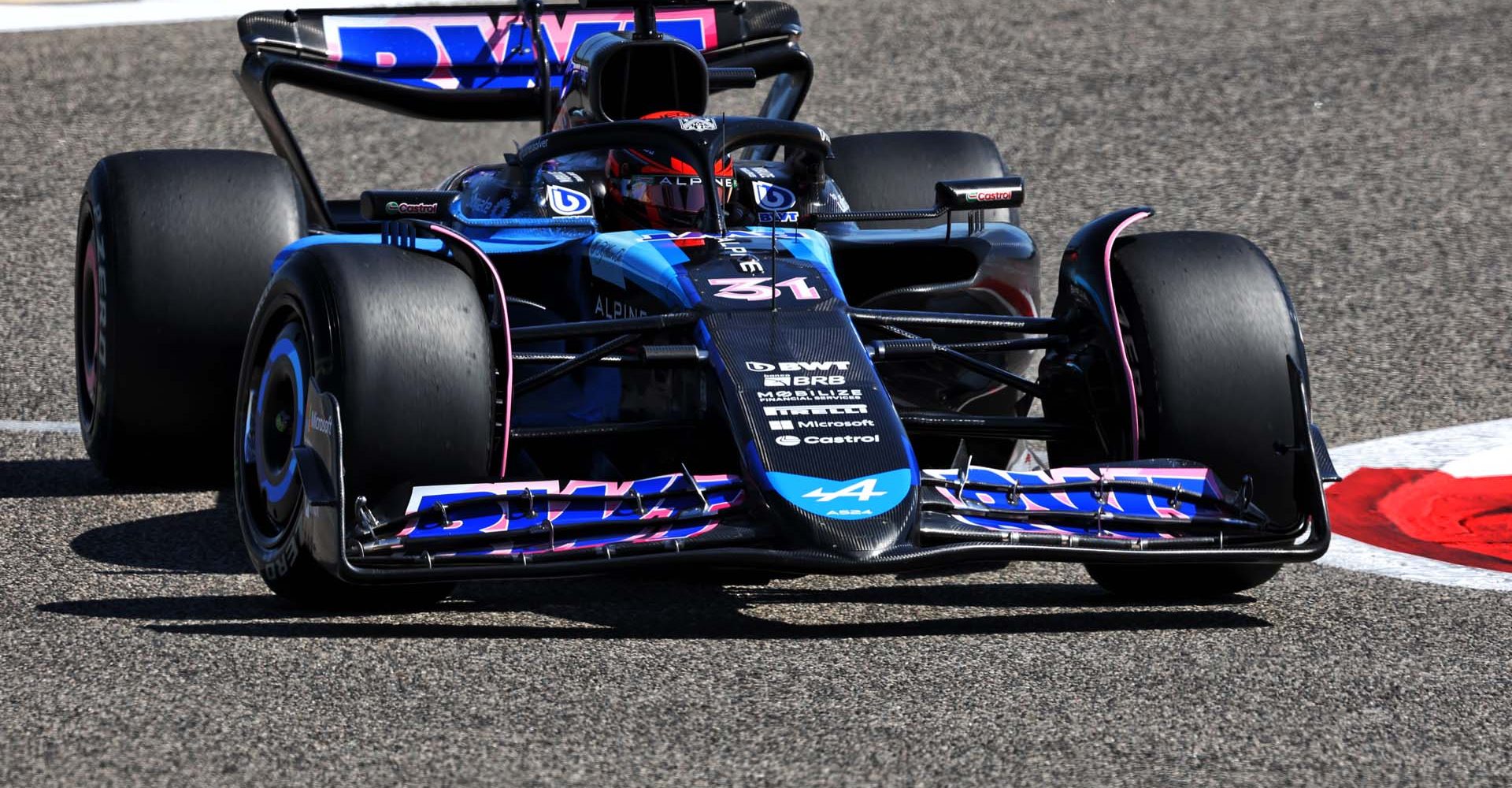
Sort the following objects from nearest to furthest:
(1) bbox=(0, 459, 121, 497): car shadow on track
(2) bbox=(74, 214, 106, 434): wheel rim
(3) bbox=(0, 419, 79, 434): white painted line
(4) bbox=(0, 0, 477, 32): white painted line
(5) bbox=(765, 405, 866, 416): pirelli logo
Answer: (5) bbox=(765, 405, 866, 416): pirelli logo → (1) bbox=(0, 459, 121, 497): car shadow on track → (2) bbox=(74, 214, 106, 434): wheel rim → (3) bbox=(0, 419, 79, 434): white painted line → (4) bbox=(0, 0, 477, 32): white painted line

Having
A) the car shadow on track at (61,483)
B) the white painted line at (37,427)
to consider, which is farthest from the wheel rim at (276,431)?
the white painted line at (37,427)

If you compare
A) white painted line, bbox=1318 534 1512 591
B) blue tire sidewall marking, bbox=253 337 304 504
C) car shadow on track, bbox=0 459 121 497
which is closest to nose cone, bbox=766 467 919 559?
blue tire sidewall marking, bbox=253 337 304 504

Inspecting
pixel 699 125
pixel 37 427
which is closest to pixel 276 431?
pixel 699 125

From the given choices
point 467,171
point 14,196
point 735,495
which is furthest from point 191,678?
point 14,196

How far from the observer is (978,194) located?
6520 mm

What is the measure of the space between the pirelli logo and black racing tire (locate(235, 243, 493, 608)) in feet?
2.22

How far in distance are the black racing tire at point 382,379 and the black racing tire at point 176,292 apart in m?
1.43

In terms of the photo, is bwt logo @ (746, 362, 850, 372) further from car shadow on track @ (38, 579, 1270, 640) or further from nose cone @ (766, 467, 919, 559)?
car shadow on track @ (38, 579, 1270, 640)

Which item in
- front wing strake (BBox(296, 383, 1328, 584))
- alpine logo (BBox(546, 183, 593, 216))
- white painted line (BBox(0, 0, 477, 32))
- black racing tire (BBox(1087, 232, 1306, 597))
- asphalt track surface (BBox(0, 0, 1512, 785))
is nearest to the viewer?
asphalt track surface (BBox(0, 0, 1512, 785))

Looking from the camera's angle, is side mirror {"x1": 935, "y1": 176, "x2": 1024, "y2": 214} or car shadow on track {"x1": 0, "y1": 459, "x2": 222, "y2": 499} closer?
side mirror {"x1": 935, "y1": 176, "x2": 1024, "y2": 214}

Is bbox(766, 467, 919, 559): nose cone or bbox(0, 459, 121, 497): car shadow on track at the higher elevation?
bbox(766, 467, 919, 559): nose cone

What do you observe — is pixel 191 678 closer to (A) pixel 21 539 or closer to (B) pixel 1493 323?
(A) pixel 21 539

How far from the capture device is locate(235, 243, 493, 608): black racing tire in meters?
5.09

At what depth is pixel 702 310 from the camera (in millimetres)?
Answer: 5633
